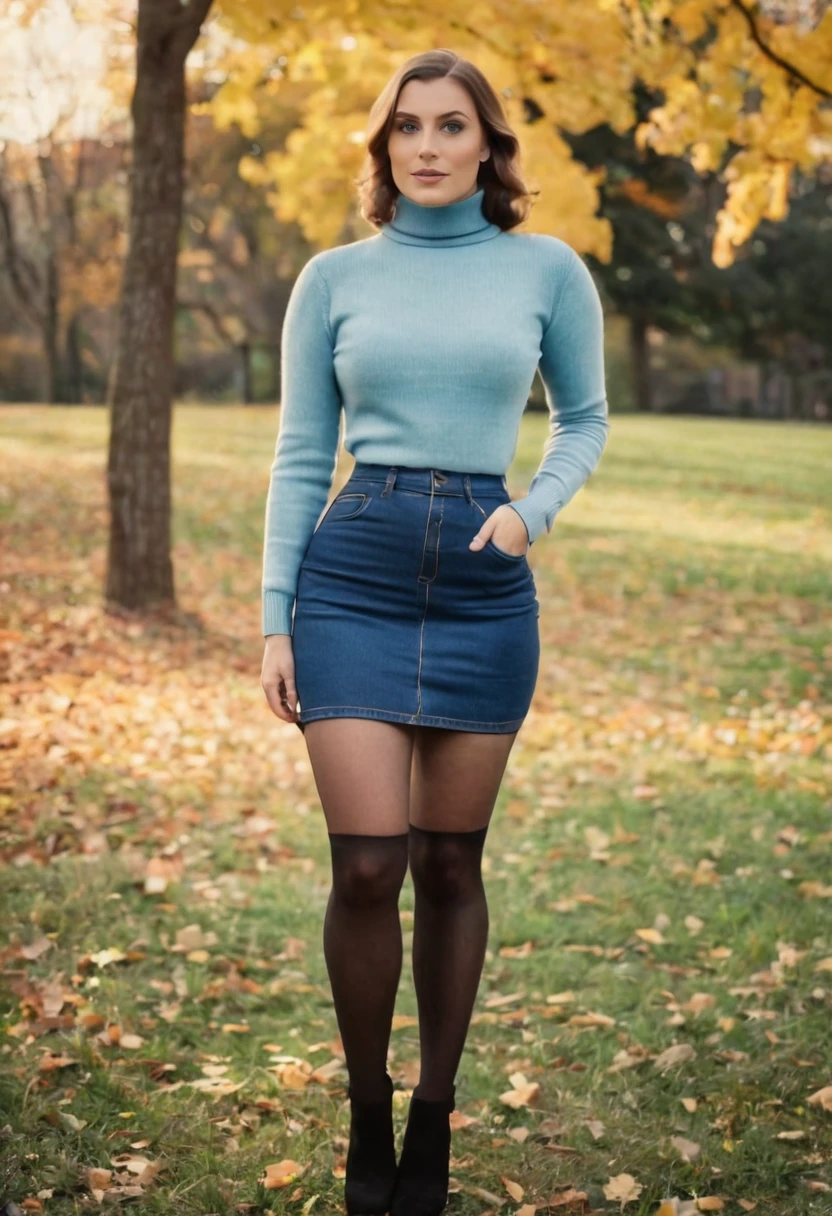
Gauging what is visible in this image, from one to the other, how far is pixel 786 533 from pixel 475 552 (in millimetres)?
11621

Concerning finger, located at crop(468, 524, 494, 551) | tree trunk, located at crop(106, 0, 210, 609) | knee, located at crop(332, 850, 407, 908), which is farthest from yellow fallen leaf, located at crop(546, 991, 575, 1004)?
tree trunk, located at crop(106, 0, 210, 609)

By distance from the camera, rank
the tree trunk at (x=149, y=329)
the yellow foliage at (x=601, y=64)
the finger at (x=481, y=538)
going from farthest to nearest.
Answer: the tree trunk at (x=149, y=329) < the yellow foliage at (x=601, y=64) < the finger at (x=481, y=538)

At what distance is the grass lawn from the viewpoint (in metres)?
3.21

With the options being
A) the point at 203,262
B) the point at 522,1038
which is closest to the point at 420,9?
the point at 522,1038

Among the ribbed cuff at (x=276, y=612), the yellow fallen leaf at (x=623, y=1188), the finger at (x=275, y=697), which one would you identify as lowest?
the yellow fallen leaf at (x=623, y=1188)

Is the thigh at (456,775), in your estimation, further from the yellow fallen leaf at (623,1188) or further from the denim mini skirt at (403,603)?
the yellow fallen leaf at (623,1188)

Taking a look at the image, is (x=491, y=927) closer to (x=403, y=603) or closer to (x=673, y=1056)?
(x=673, y=1056)

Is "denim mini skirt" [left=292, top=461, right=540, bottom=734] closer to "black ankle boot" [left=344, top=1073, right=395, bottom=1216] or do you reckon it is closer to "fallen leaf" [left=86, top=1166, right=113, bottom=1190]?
"black ankle boot" [left=344, top=1073, right=395, bottom=1216]

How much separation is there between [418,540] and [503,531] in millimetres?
167

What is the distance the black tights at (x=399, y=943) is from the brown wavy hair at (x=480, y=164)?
1283 mm

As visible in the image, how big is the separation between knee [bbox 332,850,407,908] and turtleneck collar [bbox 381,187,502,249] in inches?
48.0

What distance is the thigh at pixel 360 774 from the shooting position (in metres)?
2.65

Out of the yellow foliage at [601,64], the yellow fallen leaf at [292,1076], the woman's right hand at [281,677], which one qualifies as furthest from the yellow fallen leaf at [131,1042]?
the yellow foliage at [601,64]

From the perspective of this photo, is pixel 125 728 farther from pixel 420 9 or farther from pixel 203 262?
pixel 203 262
